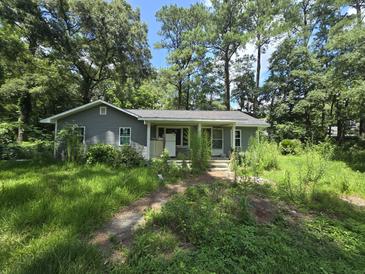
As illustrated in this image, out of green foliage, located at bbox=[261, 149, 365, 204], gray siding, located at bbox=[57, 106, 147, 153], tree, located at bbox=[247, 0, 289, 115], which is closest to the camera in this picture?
green foliage, located at bbox=[261, 149, 365, 204]

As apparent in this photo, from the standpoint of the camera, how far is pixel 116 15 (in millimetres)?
18875

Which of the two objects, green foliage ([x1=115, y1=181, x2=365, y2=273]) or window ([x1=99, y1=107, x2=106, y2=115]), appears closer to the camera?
green foliage ([x1=115, y1=181, x2=365, y2=273])

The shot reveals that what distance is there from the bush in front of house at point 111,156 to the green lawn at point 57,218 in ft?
11.8

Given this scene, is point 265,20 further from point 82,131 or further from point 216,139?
point 82,131

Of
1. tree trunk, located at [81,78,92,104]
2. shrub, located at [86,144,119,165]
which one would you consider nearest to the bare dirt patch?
shrub, located at [86,144,119,165]

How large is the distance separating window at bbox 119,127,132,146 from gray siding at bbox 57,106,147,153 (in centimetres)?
17

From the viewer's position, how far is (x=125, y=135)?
509 inches

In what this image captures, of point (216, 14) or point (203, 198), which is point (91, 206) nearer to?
point (203, 198)

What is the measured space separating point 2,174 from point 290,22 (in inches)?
1070

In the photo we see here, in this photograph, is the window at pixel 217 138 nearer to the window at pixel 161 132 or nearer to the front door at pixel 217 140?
the front door at pixel 217 140

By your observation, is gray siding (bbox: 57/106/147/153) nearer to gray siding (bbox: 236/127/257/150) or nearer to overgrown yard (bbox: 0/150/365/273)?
overgrown yard (bbox: 0/150/365/273)

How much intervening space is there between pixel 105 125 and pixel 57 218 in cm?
937

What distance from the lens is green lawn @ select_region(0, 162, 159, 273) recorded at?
2779 millimetres

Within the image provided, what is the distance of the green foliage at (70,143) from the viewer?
434 inches
